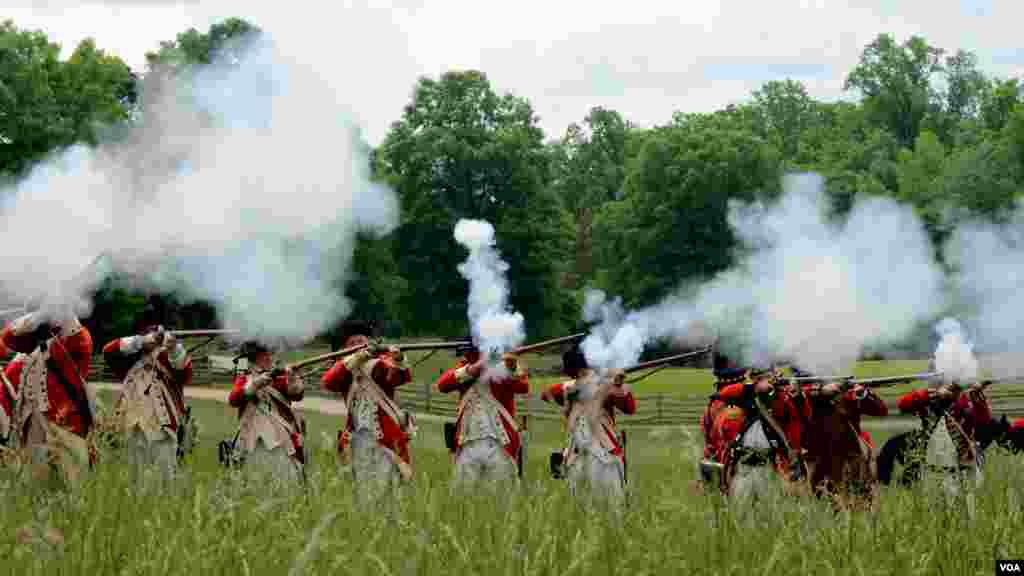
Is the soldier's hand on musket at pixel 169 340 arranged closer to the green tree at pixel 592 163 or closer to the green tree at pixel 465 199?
the green tree at pixel 465 199

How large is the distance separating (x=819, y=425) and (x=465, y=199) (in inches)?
1709

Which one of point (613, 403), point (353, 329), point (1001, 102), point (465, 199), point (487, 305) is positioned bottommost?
point (613, 403)

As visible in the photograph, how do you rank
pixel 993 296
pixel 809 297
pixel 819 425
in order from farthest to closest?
pixel 993 296 → pixel 819 425 → pixel 809 297

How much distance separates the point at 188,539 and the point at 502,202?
52031 millimetres

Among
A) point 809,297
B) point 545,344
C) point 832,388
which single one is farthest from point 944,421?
point 545,344

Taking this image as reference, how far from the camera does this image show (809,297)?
13.1m

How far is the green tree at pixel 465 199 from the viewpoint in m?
53.8

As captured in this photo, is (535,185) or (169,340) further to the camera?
(535,185)

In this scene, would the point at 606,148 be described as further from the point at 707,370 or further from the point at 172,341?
the point at 172,341

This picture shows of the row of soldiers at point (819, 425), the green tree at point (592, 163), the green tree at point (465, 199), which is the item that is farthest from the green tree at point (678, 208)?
the row of soldiers at point (819, 425)

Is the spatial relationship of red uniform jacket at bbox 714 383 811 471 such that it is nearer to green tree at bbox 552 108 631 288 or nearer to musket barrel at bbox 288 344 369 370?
musket barrel at bbox 288 344 369 370

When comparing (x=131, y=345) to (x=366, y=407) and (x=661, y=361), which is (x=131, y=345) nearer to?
(x=366, y=407)

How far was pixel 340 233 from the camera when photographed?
519 inches

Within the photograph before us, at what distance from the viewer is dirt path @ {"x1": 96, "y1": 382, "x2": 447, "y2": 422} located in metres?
33.1
